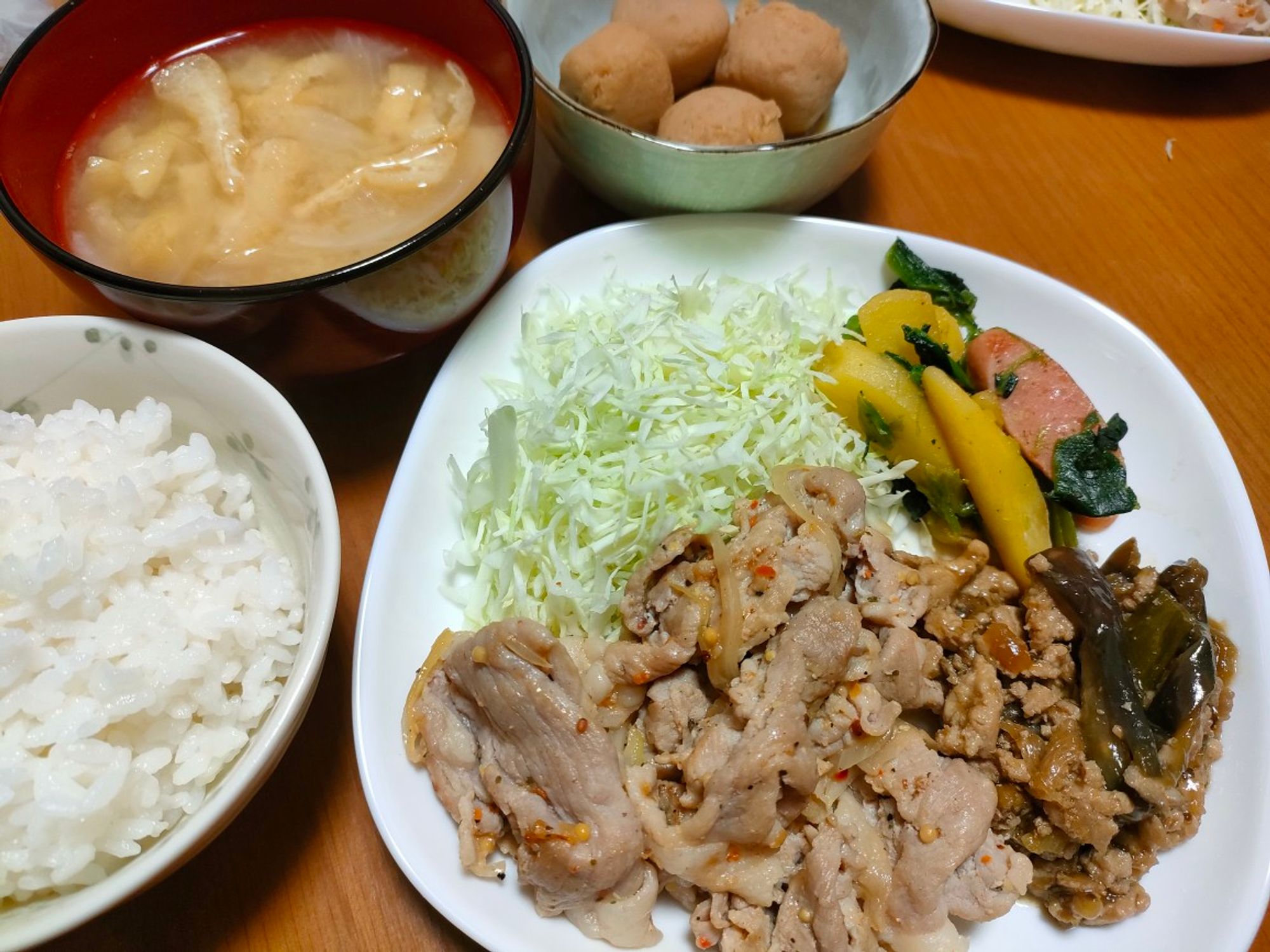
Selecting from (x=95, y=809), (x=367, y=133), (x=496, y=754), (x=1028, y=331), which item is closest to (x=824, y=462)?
(x=1028, y=331)

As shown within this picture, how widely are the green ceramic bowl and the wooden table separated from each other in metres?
0.29

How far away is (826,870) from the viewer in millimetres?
1407

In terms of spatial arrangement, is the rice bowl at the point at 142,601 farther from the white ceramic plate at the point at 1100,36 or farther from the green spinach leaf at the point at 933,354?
the white ceramic plate at the point at 1100,36

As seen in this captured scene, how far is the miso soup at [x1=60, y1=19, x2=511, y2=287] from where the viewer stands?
66.9 inches

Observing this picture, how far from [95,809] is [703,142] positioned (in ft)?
6.02

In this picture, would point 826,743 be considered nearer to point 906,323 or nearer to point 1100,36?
point 906,323

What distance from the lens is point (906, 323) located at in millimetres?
2031

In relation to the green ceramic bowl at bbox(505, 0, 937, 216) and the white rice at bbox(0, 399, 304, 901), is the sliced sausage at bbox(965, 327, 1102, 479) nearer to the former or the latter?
the green ceramic bowl at bbox(505, 0, 937, 216)

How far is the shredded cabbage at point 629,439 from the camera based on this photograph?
1.80 metres

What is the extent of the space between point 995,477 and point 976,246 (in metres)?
0.97

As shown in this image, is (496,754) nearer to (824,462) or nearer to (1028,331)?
(824,462)

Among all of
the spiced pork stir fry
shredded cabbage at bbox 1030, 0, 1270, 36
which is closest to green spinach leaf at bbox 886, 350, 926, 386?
the spiced pork stir fry

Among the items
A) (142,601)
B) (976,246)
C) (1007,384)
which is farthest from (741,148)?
(142,601)

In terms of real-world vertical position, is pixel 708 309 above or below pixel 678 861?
above
